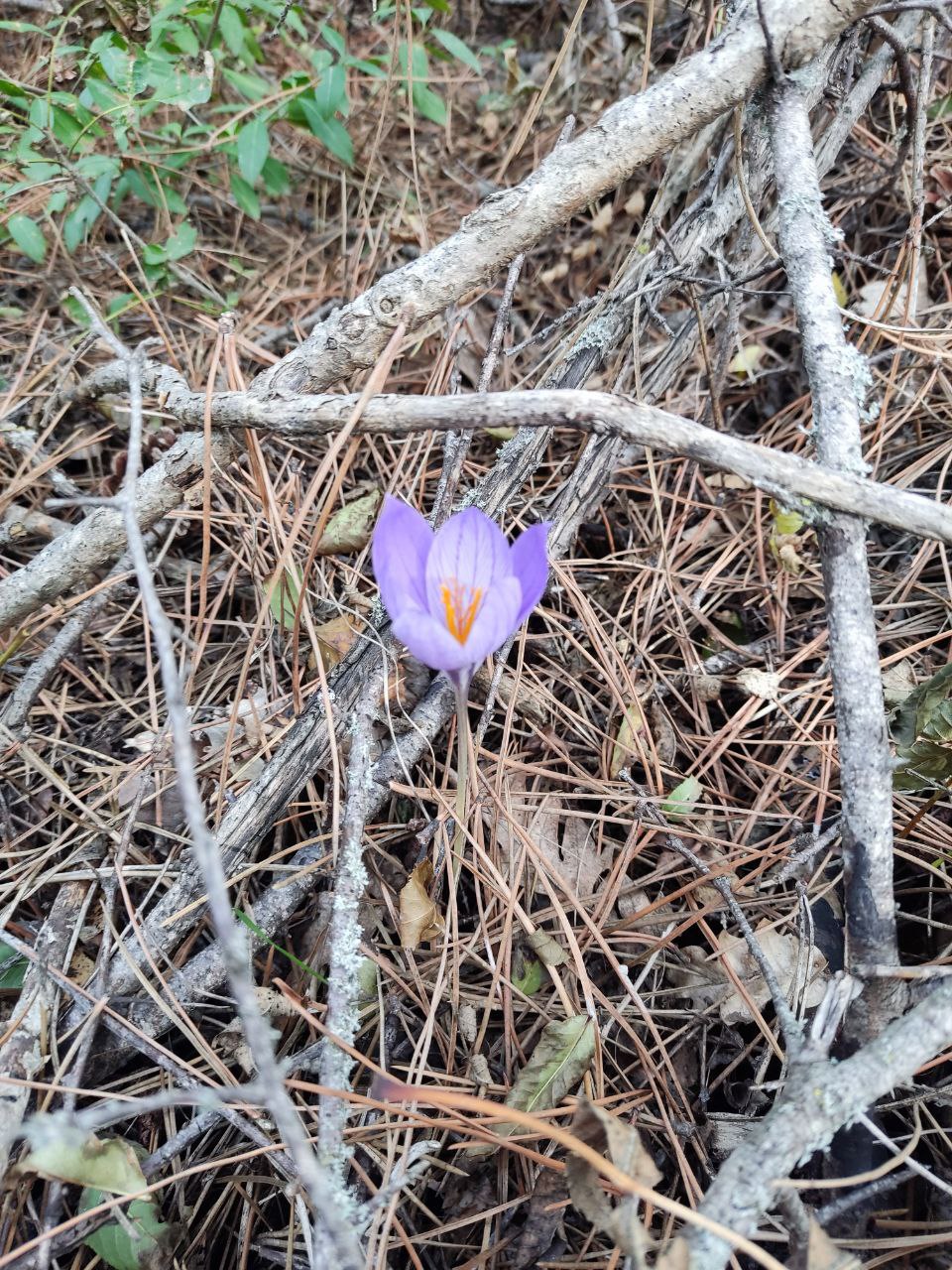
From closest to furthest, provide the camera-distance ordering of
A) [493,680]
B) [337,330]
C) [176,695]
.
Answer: [176,695], [337,330], [493,680]

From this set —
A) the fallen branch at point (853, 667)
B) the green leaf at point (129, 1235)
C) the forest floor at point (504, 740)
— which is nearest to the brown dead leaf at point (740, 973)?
the forest floor at point (504, 740)

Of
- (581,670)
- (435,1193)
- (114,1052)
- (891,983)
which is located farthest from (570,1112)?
(581,670)

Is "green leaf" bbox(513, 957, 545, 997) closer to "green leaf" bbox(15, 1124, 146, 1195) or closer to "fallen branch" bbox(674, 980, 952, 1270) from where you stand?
"fallen branch" bbox(674, 980, 952, 1270)

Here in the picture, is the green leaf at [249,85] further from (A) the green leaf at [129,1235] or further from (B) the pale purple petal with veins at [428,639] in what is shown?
(A) the green leaf at [129,1235]

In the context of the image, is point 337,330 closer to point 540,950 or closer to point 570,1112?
point 540,950

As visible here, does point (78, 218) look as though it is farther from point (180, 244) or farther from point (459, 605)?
point (459, 605)

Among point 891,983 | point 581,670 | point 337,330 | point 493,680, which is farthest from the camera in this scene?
point 581,670
